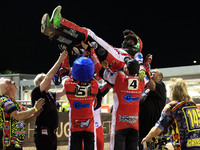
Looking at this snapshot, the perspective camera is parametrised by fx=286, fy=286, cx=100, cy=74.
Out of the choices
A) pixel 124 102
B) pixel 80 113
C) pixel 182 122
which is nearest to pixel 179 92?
pixel 182 122

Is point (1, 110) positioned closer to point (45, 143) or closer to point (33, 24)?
point (45, 143)

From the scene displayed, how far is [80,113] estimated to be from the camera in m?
3.95

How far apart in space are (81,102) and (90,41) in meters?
0.99

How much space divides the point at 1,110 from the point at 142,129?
244 centimetres

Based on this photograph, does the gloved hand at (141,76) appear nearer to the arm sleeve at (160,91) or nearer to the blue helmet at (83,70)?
the arm sleeve at (160,91)

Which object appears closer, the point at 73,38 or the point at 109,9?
the point at 73,38

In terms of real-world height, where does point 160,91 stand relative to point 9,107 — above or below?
above

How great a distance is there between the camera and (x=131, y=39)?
5.03 metres

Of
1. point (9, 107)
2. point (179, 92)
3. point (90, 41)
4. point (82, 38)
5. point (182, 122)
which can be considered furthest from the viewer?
point (90, 41)

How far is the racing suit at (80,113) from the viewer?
12.8ft

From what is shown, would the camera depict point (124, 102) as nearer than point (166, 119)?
No

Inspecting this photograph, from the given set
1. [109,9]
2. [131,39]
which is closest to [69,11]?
[109,9]

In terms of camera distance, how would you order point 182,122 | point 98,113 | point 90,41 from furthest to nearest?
1. point 98,113
2. point 90,41
3. point 182,122

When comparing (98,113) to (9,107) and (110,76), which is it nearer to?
(110,76)
